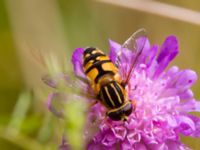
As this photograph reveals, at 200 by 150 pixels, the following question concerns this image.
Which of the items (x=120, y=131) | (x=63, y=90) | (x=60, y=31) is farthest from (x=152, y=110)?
(x=60, y=31)

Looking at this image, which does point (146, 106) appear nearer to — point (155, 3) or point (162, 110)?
point (162, 110)

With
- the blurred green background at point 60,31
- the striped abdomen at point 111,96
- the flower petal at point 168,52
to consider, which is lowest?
the blurred green background at point 60,31

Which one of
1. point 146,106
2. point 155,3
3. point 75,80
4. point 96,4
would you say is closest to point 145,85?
point 146,106

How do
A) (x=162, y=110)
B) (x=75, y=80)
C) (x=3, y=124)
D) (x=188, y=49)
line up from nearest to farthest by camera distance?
(x=75, y=80) → (x=162, y=110) → (x=3, y=124) → (x=188, y=49)

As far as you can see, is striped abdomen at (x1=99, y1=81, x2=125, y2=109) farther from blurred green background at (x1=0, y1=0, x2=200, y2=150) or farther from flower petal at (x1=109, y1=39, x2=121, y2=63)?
blurred green background at (x1=0, y1=0, x2=200, y2=150)

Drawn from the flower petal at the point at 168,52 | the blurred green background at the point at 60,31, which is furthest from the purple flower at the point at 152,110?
the blurred green background at the point at 60,31

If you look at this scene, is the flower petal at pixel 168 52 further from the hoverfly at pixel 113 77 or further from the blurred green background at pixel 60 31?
the blurred green background at pixel 60 31
